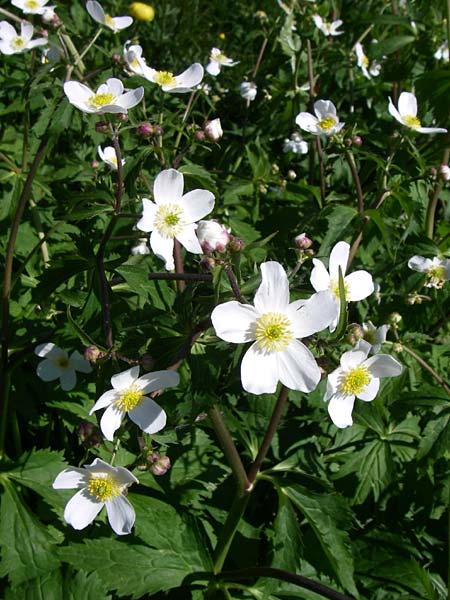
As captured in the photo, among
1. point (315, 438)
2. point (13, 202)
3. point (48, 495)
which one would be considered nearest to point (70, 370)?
point (48, 495)

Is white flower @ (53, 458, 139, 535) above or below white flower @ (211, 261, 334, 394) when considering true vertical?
below

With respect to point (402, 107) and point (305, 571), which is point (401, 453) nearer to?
point (305, 571)

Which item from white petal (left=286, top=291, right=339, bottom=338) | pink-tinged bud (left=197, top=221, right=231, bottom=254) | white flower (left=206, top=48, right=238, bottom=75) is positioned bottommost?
white petal (left=286, top=291, right=339, bottom=338)

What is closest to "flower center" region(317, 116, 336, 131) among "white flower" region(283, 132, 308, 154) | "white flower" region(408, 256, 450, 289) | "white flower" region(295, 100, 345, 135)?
"white flower" region(295, 100, 345, 135)

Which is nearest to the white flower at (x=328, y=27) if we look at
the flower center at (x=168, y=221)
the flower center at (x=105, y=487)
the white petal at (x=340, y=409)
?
the flower center at (x=168, y=221)

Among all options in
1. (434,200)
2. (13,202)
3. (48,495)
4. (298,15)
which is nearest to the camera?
(48,495)

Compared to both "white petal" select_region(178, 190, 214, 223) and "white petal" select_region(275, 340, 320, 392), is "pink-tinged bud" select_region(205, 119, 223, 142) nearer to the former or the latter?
"white petal" select_region(178, 190, 214, 223)
